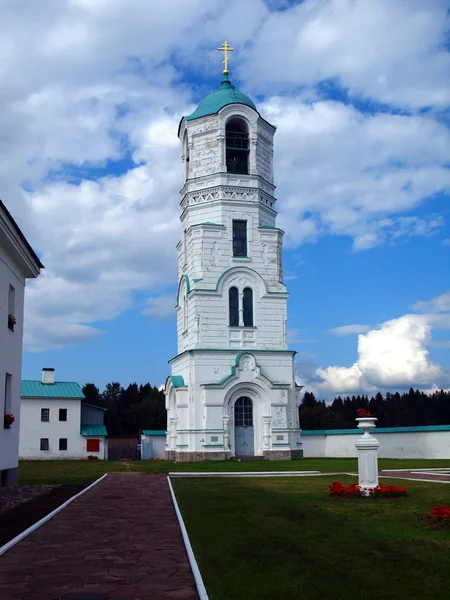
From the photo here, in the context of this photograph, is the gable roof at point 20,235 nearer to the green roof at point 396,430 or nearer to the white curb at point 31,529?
the white curb at point 31,529

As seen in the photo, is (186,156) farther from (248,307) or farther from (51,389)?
(51,389)

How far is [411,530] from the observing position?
33.0 feet

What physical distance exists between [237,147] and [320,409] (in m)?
38.0

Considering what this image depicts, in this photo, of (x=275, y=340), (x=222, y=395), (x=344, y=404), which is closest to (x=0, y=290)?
(x=222, y=395)

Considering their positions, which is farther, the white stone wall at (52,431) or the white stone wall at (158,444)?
the white stone wall at (52,431)

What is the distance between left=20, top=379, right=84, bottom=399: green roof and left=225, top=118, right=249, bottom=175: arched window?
21.3 m

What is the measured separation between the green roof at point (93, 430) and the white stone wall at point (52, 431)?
12.9 inches

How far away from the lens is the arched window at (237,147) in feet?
139

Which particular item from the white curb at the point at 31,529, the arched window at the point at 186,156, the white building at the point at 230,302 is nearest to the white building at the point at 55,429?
Result: the white building at the point at 230,302

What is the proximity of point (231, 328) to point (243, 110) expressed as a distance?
13.8m

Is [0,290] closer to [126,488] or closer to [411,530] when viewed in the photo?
[126,488]

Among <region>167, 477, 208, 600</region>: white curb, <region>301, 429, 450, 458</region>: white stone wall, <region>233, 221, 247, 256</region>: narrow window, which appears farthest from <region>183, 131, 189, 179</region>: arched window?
<region>167, 477, 208, 600</region>: white curb

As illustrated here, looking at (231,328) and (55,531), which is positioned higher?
(231,328)

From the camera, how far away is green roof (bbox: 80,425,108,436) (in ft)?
165
